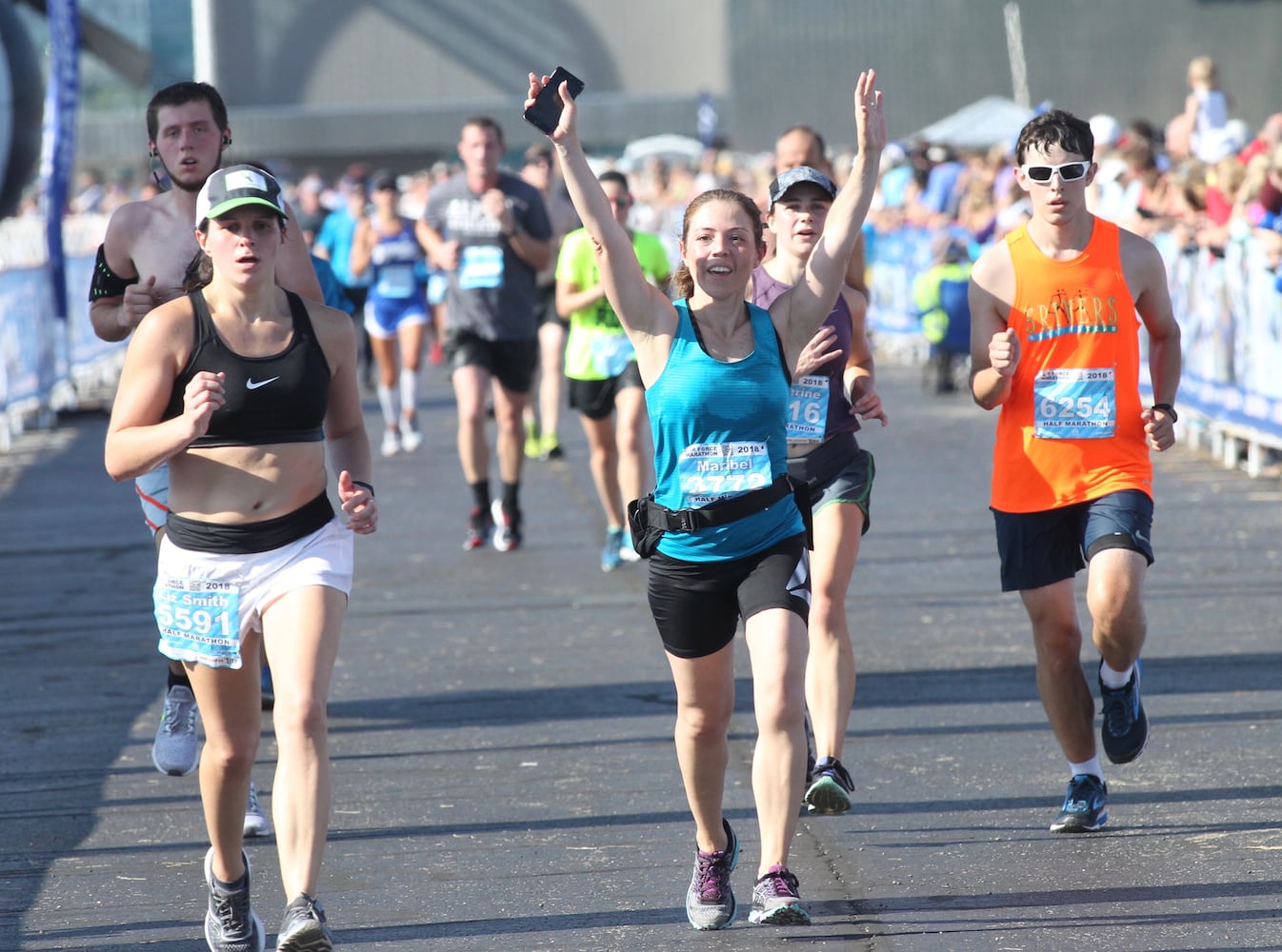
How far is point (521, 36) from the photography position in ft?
201

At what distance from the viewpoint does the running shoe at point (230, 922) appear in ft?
15.3

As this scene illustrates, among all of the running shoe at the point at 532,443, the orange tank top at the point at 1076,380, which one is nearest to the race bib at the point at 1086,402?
the orange tank top at the point at 1076,380

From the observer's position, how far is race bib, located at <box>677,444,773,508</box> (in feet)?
16.1

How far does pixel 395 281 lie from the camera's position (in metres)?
15.6

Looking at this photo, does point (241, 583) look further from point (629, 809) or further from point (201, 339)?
point (629, 809)

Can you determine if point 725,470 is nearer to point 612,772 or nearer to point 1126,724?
point 1126,724

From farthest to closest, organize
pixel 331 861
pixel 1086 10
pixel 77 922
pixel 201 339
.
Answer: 1. pixel 1086 10
2. pixel 331 861
3. pixel 77 922
4. pixel 201 339

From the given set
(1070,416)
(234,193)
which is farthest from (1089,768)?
(234,193)

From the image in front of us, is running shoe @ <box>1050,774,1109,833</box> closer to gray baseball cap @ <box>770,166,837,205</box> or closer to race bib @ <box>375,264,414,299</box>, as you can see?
gray baseball cap @ <box>770,166,837,205</box>

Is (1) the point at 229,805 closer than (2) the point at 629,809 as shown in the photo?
Yes

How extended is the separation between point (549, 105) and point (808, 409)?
1672 mm

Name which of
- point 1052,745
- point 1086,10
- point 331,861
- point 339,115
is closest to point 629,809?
point 331,861

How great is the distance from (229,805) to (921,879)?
1.83 metres

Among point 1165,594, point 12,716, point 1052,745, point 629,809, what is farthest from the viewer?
point 1165,594
